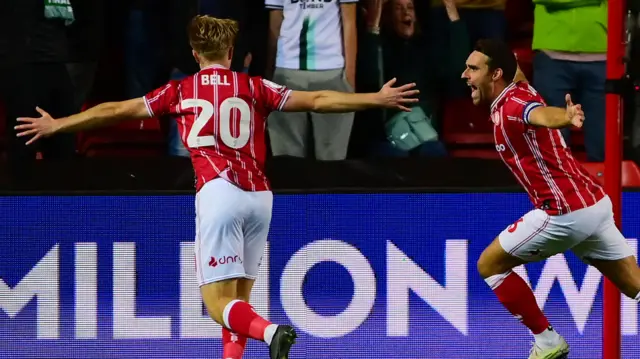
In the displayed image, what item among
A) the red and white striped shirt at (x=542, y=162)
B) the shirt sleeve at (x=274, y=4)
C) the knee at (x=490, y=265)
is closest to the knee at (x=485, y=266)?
the knee at (x=490, y=265)

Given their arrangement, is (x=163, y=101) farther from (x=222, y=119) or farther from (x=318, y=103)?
(x=318, y=103)

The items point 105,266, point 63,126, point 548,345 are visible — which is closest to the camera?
point 63,126

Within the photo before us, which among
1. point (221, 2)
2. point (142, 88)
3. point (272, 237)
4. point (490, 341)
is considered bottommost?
point (490, 341)

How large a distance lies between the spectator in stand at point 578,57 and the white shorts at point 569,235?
1.26 m

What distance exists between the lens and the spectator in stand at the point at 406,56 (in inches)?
316

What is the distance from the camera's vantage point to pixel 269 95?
256 inches

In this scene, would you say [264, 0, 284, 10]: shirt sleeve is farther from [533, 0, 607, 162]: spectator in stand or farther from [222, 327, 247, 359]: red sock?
[222, 327, 247, 359]: red sock

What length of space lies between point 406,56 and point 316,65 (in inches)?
22.5

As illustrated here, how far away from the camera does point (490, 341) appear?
7.59 m

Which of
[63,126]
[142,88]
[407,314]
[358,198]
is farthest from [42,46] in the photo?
[407,314]

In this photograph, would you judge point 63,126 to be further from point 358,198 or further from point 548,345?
point 548,345

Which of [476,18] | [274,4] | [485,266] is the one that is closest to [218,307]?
[485,266]

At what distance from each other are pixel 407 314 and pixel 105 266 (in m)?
1.67

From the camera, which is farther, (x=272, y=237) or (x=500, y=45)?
(x=272, y=237)
